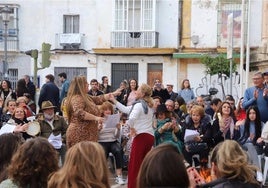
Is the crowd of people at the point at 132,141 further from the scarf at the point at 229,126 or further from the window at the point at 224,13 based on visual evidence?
the window at the point at 224,13

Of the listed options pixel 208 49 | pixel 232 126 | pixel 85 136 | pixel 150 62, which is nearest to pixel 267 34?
pixel 208 49

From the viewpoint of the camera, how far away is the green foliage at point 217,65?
2720 centimetres

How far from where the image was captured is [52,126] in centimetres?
1043

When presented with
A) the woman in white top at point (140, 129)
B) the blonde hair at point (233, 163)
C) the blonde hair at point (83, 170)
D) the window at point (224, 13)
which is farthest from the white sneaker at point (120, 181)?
the window at point (224, 13)

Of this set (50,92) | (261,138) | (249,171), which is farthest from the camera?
(50,92)

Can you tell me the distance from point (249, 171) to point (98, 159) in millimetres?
1611

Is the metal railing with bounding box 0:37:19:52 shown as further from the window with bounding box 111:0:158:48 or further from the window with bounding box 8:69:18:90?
the window with bounding box 111:0:158:48

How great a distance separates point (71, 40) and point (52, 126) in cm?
2182

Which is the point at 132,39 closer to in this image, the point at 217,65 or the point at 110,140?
the point at 217,65

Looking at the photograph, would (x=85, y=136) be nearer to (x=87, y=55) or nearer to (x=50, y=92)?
(x=50, y=92)

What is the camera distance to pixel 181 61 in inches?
1198

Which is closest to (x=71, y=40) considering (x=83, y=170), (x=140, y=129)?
(x=140, y=129)

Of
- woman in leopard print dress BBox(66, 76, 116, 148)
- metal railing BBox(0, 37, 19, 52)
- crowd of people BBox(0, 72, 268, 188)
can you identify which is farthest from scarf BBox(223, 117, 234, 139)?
metal railing BBox(0, 37, 19, 52)

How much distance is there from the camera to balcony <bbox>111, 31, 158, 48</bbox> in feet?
102
